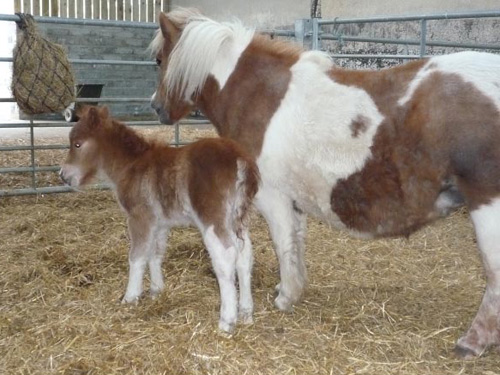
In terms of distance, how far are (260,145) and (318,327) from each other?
1.01 meters

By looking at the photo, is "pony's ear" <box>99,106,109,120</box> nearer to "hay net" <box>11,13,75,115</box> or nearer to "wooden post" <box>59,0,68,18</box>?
"hay net" <box>11,13,75,115</box>

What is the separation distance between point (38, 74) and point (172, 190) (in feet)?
6.05

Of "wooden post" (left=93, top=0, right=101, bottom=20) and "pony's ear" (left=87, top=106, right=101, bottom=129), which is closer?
"pony's ear" (left=87, top=106, right=101, bottom=129)

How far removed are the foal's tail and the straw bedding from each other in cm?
54

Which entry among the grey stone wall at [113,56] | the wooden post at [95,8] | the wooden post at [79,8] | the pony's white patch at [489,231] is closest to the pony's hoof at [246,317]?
the pony's white patch at [489,231]

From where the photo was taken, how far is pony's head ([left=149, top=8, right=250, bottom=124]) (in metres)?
3.66

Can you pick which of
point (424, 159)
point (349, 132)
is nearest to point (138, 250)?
point (349, 132)

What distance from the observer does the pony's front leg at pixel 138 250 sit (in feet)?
11.6

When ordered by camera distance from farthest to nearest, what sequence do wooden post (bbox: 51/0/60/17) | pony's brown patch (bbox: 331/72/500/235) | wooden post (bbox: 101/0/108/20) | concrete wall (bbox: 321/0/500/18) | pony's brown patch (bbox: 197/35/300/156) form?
wooden post (bbox: 101/0/108/20), wooden post (bbox: 51/0/60/17), concrete wall (bbox: 321/0/500/18), pony's brown patch (bbox: 197/35/300/156), pony's brown patch (bbox: 331/72/500/235)

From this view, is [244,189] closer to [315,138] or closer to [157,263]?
[315,138]

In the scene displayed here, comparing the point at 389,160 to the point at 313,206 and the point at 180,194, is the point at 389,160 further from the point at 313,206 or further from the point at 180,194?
the point at 180,194

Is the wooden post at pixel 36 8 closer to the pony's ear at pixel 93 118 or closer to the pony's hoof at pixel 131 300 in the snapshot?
the pony's ear at pixel 93 118

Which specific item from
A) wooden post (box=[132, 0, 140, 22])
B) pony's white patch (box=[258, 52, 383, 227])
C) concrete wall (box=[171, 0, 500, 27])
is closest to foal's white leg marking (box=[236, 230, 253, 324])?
pony's white patch (box=[258, 52, 383, 227])

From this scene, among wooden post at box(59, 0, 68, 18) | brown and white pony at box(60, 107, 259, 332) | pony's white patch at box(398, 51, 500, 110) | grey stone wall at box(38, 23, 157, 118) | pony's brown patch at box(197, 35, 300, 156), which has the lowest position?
grey stone wall at box(38, 23, 157, 118)
